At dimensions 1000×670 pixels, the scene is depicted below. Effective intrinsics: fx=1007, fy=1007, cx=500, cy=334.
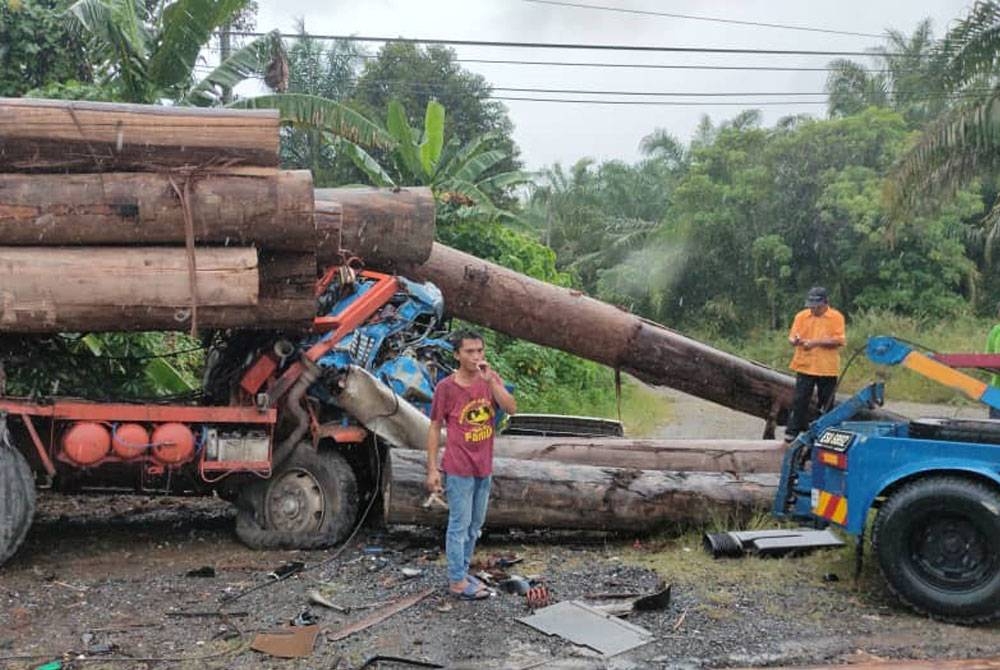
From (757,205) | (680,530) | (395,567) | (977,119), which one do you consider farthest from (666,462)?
(757,205)

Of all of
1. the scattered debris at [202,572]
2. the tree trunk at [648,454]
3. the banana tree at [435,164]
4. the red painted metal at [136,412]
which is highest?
the banana tree at [435,164]

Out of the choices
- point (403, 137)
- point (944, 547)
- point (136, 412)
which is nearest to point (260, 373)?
point (136, 412)

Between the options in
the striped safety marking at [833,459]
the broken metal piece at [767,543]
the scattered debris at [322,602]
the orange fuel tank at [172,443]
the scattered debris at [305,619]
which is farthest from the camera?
the broken metal piece at [767,543]

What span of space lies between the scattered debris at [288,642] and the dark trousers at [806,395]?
496cm

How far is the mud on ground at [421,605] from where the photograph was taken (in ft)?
17.3

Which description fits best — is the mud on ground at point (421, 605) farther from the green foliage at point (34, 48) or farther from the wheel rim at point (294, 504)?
the green foliage at point (34, 48)

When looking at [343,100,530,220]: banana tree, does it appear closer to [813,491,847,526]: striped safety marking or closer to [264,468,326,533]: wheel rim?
[264,468,326,533]: wheel rim

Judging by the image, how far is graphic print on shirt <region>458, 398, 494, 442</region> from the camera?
616 centimetres

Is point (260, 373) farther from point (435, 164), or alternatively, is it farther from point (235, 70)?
point (435, 164)

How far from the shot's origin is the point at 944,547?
237 inches

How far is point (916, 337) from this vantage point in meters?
24.5

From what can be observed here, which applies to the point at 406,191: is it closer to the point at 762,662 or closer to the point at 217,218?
the point at 217,218

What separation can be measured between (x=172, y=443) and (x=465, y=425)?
2.24 meters

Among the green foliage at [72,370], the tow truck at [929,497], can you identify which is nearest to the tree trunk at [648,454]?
the tow truck at [929,497]
